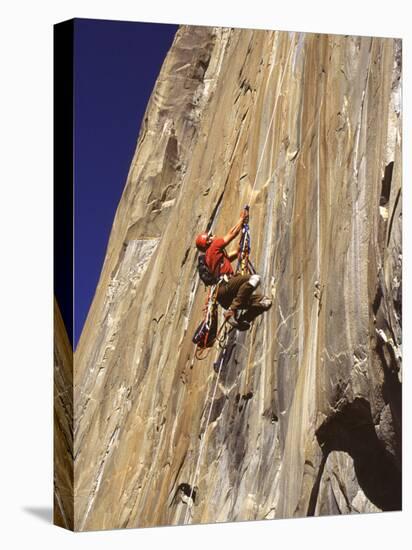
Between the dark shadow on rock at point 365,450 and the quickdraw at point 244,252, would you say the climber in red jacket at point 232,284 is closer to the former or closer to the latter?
the quickdraw at point 244,252

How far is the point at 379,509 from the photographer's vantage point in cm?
1058

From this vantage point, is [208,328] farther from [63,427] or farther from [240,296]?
[63,427]

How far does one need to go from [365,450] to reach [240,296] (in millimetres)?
1258

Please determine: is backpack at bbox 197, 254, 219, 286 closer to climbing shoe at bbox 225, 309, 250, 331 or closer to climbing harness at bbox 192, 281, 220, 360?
climbing harness at bbox 192, 281, 220, 360

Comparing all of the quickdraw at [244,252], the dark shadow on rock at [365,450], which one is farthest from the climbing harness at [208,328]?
the dark shadow on rock at [365,450]

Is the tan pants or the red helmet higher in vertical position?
the red helmet

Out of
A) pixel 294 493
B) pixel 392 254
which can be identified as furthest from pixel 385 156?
pixel 294 493

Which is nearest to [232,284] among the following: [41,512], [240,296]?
[240,296]

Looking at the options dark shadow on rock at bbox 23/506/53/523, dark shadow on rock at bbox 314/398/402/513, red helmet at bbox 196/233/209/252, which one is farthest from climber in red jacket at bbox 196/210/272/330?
dark shadow on rock at bbox 23/506/53/523

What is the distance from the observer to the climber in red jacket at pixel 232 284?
1002 centimetres

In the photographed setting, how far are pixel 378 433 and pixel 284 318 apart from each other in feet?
3.14

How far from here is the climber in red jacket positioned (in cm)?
1002

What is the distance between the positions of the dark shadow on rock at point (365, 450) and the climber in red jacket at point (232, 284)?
830 mm

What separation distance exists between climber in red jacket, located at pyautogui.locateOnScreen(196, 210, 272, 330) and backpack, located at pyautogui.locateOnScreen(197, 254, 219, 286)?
0.02 metres
